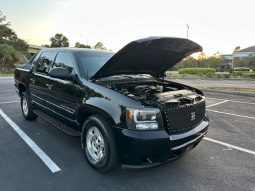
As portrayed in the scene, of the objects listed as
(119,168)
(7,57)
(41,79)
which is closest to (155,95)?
(119,168)

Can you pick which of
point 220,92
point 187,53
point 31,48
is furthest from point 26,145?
point 31,48

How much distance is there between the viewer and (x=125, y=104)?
A: 3.19 m

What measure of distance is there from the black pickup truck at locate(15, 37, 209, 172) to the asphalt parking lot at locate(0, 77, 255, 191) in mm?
321

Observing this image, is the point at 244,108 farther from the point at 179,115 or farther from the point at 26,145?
the point at 26,145

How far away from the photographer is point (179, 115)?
3416 mm

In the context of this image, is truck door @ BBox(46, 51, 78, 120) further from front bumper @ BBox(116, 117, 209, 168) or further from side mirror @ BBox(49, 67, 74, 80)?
front bumper @ BBox(116, 117, 209, 168)

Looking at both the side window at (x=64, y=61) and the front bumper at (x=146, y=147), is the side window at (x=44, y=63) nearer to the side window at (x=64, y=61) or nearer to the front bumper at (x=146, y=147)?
the side window at (x=64, y=61)

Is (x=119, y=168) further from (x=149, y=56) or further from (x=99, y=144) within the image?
(x=149, y=56)

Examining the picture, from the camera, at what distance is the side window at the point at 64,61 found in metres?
4.39

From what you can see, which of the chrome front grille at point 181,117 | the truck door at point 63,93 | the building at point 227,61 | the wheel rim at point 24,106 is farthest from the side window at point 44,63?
the building at point 227,61

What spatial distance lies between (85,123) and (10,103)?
622cm

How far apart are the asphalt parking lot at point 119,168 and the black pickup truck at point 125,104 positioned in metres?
0.32

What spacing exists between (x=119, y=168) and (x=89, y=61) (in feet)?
6.12

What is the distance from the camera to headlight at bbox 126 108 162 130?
3127mm
